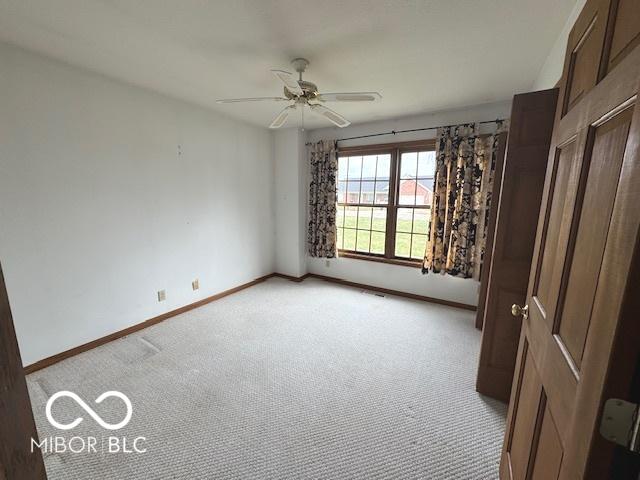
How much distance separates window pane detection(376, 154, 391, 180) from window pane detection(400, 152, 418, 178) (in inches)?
6.9

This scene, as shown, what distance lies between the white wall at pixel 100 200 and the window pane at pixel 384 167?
1.92 meters

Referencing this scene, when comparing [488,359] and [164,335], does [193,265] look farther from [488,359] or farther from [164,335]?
[488,359]

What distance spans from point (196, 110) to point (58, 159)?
141 cm

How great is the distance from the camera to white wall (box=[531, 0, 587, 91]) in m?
1.46

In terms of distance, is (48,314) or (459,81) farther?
(459,81)

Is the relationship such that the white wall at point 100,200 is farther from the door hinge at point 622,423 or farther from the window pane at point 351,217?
the door hinge at point 622,423

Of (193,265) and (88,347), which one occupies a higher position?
(193,265)

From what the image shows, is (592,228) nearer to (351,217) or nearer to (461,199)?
(461,199)

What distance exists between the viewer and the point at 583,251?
2.31 feet

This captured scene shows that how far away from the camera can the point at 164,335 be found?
262 cm

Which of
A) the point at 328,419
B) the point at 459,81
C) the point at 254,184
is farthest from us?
the point at 254,184

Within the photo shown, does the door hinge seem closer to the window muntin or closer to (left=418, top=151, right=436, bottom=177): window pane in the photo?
(left=418, top=151, right=436, bottom=177): window pane

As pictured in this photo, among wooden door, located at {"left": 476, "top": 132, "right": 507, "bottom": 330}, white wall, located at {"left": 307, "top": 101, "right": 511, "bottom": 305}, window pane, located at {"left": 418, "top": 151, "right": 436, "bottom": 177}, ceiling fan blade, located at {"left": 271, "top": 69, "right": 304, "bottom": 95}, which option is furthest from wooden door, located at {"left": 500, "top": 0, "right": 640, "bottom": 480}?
window pane, located at {"left": 418, "top": 151, "right": 436, "bottom": 177}

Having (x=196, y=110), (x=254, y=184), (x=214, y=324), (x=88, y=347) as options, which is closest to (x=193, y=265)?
(x=214, y=324)
